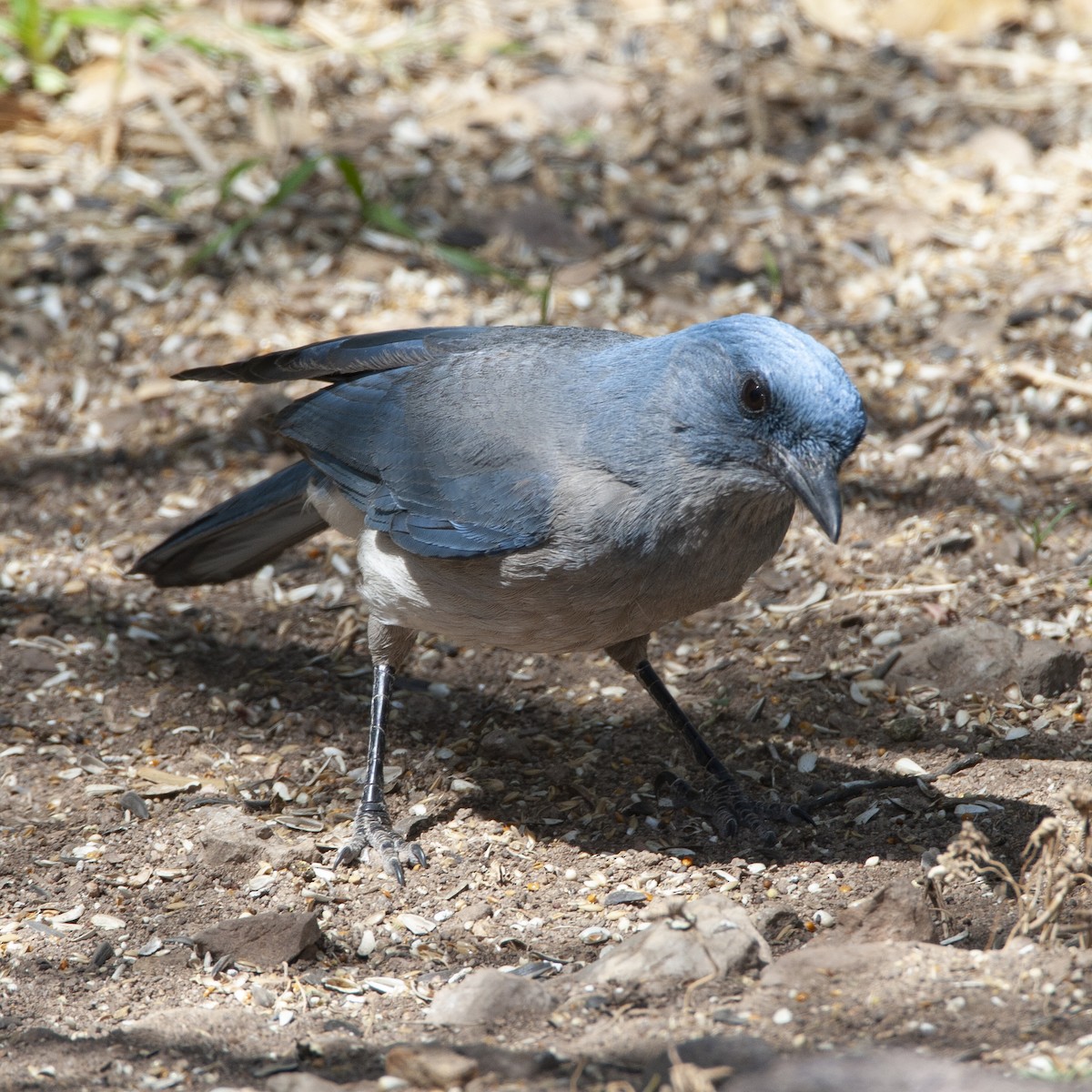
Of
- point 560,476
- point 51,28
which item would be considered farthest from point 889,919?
point 51,28

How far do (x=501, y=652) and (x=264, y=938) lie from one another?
6.04 feet

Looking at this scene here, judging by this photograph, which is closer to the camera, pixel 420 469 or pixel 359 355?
pixel 420 469

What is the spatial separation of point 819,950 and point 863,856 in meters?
0.93

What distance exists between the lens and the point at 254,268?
706 cm

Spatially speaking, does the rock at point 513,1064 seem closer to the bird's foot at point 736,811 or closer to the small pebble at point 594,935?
the small pebble at point 594,935

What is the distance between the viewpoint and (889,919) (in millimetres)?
3549

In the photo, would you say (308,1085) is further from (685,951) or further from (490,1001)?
(685,951)

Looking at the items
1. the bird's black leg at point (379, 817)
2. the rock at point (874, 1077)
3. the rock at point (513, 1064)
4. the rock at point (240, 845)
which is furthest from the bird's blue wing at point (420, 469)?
the rock at point (874, 1077)

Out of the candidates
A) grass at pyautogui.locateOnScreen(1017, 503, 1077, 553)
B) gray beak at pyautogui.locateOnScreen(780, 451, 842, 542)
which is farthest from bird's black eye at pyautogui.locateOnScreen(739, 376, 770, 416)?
grass at pyautogui.locateOnScreen(1017, 503, 1077, 553)

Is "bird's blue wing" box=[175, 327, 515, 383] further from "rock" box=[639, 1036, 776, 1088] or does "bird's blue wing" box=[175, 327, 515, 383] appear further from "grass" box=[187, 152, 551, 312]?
"rock" box=[639, 1036, 776, 1088]

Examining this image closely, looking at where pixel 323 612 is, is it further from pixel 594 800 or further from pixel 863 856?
pixel 863 856

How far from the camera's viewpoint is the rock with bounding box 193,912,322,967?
3.74 meters

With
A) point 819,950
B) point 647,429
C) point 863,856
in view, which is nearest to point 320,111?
point 647,429

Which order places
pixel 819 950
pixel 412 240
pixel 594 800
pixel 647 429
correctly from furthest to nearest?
pixel 412 240 → pixel 594 800 → pixel 647 429 → pixel 819 950
